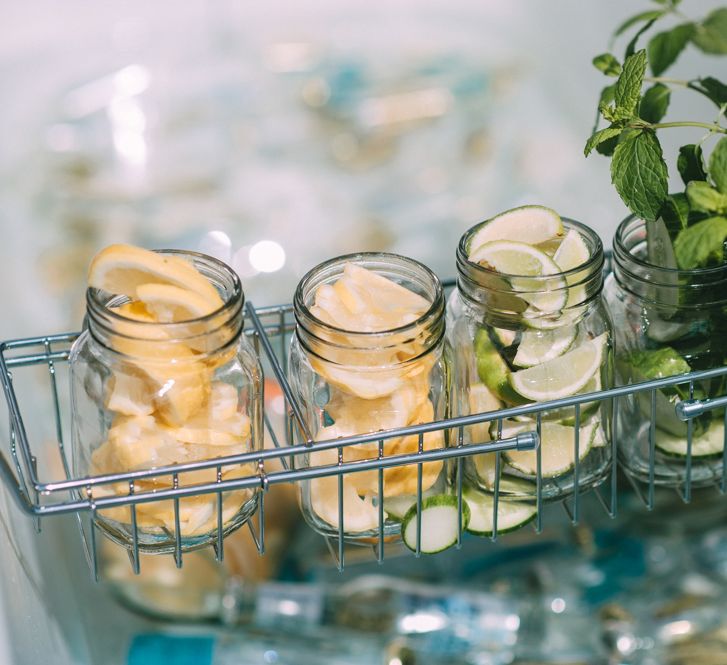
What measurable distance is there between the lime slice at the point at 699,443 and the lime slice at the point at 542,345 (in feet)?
0.33

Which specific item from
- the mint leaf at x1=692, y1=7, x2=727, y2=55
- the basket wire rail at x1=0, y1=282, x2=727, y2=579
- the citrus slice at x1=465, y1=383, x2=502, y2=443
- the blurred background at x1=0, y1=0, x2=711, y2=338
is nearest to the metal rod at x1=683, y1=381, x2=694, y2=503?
the basket wire rail at x1=0, y1=282, x2=727, y2=579

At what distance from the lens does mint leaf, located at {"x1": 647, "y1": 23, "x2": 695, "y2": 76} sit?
2.06 ft

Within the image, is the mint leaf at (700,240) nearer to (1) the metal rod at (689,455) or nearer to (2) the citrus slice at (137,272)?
(1) the metal rod at (689,455)

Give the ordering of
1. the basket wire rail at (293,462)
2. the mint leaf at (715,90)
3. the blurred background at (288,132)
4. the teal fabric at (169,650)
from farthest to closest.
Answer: the blurred background at (288,132), the teal fabric at (169,650), the mint leaf at (715,90), the basket wire rail at (293,462)

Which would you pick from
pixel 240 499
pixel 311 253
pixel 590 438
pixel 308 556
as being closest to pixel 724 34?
pixel 590 438

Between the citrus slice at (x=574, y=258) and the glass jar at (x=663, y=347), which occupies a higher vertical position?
the citrus slice at (x=574, y=258)

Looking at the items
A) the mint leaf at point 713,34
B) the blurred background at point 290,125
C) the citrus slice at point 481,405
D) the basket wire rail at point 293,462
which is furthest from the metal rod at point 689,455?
the blurred background at point 290,125

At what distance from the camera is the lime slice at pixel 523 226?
1.81ft

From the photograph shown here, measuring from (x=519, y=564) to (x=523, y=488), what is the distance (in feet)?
1.06

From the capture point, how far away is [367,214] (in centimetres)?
131

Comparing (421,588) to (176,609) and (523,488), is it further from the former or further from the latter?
(523,488)

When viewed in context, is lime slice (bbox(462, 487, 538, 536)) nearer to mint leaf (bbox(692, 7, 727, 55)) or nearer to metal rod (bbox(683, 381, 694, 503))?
metal rod (bbox(683, 381, 694, 503))

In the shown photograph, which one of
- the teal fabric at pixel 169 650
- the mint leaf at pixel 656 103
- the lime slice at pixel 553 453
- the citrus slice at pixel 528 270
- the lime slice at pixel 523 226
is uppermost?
the mint leaf at pixel 656 103

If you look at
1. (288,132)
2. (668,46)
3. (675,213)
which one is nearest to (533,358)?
(675,213)
